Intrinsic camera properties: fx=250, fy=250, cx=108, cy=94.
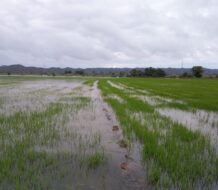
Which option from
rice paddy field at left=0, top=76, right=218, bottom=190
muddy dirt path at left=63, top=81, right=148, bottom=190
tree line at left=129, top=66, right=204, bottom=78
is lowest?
muddy dirt path at left=63, top=81, right=148, bottom=190

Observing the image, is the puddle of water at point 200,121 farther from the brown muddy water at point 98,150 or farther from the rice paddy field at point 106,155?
the brown muddy water at point 98,150

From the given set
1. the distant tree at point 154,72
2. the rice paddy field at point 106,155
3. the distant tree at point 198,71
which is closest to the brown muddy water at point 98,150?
the rice paddy field at point 106,155

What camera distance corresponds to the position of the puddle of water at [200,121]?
824 cm

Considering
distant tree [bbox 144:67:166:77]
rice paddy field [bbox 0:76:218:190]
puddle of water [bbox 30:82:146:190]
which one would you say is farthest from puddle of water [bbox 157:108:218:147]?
distant tree [bbox 144:67:166:77]

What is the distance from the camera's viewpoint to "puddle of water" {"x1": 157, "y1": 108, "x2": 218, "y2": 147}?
8.24 metres

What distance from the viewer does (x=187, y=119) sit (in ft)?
35.3

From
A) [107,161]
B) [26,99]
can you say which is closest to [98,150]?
[107,161]

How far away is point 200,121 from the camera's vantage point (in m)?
10.2

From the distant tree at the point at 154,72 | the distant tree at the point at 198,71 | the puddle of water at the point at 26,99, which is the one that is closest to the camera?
the puddle of water at the point at 26,99

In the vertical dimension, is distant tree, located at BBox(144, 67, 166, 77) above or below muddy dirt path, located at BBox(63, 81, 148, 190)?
above

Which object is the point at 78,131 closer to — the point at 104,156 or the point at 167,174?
the point at 104,156

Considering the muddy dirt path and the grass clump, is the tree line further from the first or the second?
the grass clump

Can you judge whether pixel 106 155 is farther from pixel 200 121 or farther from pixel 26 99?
pixel 26 99

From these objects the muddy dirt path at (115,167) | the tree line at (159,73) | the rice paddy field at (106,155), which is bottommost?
the muddy dirt path at (115,167)
